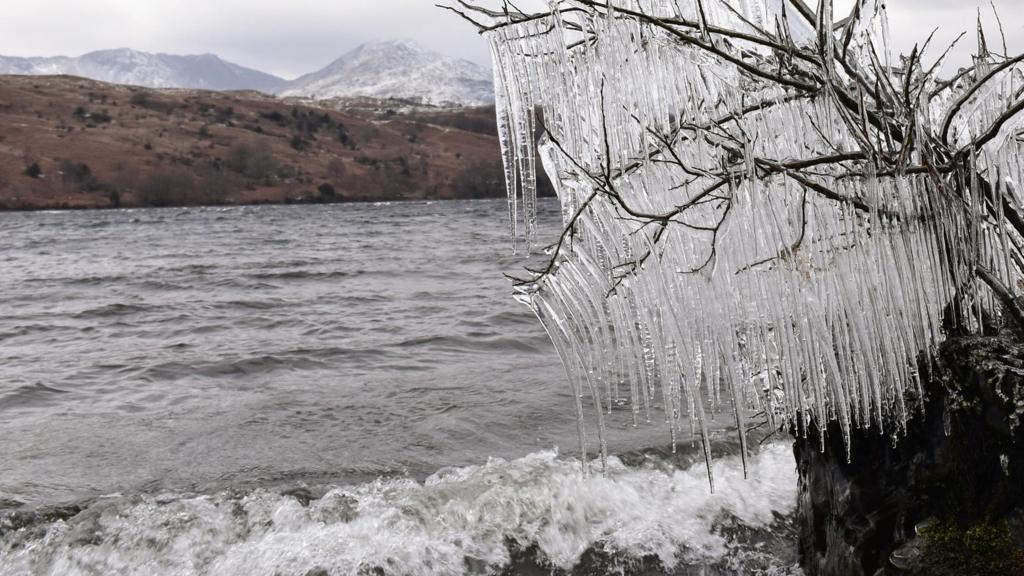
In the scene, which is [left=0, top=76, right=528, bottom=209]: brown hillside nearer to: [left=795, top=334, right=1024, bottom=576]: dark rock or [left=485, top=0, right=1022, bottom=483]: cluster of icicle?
[left=485, top=0, right=1022, bottom=483]: cluster of icicle

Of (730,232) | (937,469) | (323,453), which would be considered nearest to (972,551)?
(937,469)

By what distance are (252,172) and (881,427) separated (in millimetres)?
59725

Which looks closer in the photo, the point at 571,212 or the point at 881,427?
the point at 881,427

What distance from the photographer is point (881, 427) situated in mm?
3209

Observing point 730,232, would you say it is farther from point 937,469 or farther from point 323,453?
point 323,453

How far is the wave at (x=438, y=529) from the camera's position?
4.80m

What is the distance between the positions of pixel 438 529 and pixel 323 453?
2.02 meters

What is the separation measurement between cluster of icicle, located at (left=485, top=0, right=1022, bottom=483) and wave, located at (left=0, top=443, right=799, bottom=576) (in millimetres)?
1506

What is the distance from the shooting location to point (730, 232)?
3.06m

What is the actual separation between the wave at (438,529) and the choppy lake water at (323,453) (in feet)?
0.06

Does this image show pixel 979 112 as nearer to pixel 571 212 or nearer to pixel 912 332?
pixel 912 332

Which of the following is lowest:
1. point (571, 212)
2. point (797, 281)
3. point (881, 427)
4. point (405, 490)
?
point (405, 490)

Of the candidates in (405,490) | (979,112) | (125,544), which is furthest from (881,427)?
(125,544)

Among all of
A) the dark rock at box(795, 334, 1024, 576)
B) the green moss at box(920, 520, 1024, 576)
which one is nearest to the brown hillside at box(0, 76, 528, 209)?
the dark rock at box(795, 334, 1024, 576)
